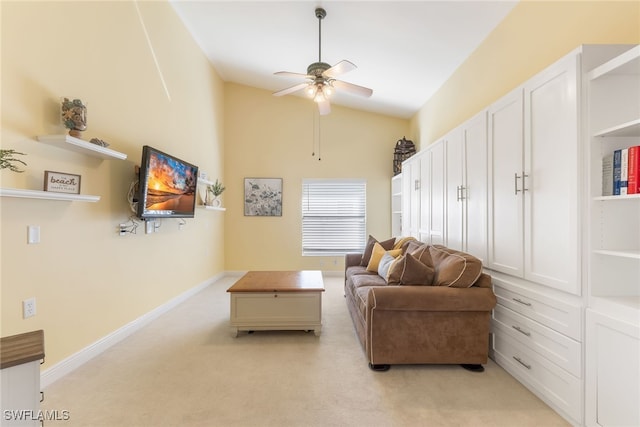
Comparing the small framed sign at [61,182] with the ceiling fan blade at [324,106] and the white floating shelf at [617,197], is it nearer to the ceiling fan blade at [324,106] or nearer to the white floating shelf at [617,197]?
the ceiling fan blade at [324,106]

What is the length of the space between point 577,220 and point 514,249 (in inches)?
24.1

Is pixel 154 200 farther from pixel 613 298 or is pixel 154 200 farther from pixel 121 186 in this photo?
pixel 613 298

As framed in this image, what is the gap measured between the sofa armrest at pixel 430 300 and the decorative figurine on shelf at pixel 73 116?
8.39 ft

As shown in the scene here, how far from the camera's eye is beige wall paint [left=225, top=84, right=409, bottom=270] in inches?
235

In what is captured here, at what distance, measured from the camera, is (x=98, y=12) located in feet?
8.54

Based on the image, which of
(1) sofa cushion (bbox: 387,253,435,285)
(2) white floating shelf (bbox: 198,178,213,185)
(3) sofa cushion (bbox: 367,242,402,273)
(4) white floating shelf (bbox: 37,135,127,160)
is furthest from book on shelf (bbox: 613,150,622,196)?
(2) white floating shelf (bbox: 198,178,213,185)

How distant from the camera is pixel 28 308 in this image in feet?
6.55

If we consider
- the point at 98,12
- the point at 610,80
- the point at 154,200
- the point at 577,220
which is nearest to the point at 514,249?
the point at 577,220

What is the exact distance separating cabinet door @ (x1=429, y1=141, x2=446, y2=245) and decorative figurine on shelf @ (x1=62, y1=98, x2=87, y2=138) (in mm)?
3556

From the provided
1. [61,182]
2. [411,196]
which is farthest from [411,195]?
[61,182]

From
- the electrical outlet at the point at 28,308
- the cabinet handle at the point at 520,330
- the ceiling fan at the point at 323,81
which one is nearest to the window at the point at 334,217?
the ceiling fan at the point at 323,81

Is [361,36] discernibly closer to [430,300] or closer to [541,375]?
[430,300]

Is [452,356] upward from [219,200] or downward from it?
downward

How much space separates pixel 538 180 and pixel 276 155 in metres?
4.71
